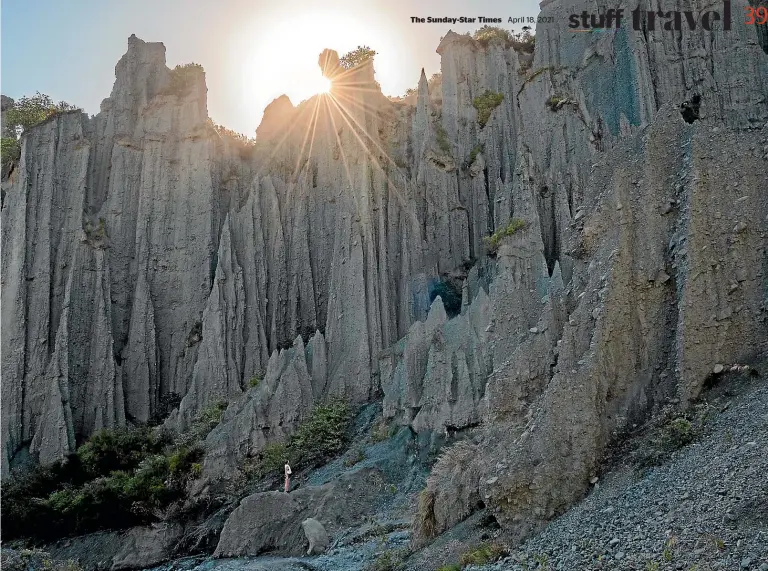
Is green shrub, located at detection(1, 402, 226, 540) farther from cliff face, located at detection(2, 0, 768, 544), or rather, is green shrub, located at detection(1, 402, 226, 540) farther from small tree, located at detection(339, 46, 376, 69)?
small tree, located at detection(339, 46, 376, 69)

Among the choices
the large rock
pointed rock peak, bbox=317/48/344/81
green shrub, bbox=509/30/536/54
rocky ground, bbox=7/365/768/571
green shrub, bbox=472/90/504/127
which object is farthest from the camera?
green shrub, bbox=509/30/536/54

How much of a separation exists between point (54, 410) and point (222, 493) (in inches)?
514

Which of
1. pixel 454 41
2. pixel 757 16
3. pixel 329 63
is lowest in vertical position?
pixel 757 16

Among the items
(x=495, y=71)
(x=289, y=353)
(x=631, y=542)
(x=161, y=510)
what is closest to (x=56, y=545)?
(x=161, y=510)

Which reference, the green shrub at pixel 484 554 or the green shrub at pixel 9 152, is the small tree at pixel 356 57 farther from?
the green shrub at pixel 484 554

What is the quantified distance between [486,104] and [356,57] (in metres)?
10.0

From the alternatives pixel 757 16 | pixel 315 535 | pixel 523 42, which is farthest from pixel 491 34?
pixel 315 535

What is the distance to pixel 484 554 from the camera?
11.8 metres

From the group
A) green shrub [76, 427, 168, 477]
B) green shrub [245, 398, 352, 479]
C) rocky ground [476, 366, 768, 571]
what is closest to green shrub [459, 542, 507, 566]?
rocky ground [476, 366, 768, 571]

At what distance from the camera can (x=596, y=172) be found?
15117mm

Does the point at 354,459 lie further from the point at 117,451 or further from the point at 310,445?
the point at 117,451

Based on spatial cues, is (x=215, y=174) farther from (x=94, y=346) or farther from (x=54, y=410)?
(x=54, y=410)

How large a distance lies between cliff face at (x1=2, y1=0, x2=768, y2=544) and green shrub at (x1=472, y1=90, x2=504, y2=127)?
307 millimetres

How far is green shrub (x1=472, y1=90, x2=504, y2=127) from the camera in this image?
42.8m
